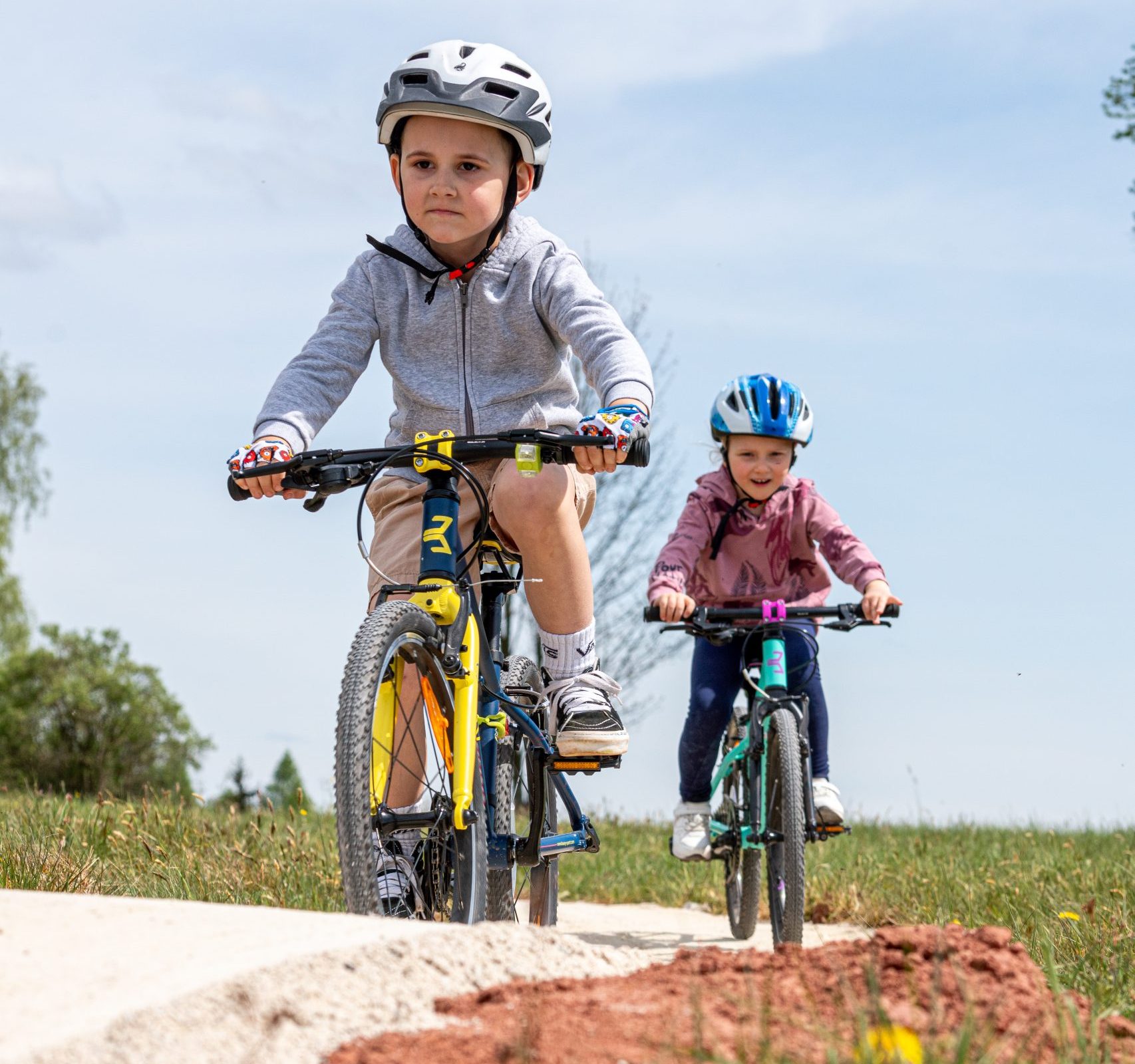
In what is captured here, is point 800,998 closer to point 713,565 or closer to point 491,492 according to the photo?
point 491,492

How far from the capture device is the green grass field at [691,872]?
4.27 meters

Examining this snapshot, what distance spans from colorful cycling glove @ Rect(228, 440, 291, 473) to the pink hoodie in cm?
280

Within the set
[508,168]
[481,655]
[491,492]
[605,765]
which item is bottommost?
[605,765]

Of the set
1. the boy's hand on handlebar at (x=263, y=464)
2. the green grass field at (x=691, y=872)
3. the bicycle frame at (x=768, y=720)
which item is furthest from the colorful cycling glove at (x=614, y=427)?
the bicycle frame at (x=768, y=720)

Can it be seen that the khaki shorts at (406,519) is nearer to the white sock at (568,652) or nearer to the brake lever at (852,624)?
the white sock at (568,652)

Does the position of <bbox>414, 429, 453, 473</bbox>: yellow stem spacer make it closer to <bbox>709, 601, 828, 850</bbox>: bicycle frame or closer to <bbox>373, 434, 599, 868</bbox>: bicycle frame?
<bbox>373, 434, 599, 868</bbox>: bicycle frame

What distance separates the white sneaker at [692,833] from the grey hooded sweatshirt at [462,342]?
2577 millimetres

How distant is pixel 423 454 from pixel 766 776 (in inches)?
115

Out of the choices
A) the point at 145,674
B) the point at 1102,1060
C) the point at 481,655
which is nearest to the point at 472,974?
the point at 1102,1060

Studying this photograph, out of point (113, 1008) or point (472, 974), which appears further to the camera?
point (472, 974)

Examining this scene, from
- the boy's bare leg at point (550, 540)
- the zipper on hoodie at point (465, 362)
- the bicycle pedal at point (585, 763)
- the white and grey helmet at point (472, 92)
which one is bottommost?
the bicycle pedal at point (585, 763)

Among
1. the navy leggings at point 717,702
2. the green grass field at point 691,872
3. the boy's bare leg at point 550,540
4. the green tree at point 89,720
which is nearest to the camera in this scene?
the boy's bare leg at point 550,540

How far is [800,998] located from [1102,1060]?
448mm

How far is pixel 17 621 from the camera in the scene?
27.6 metres
